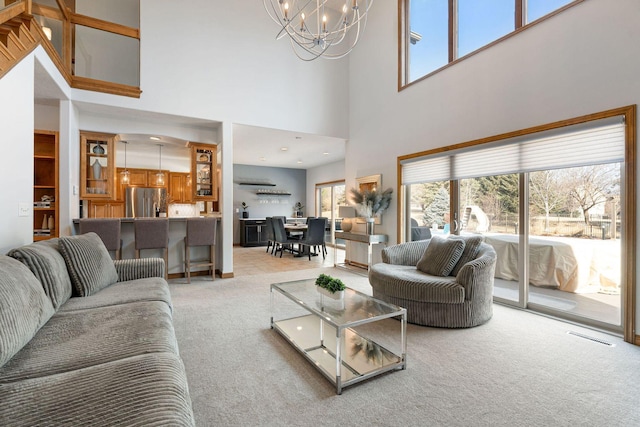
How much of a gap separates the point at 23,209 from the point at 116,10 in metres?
4.46

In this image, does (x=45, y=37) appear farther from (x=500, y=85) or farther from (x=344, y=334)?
(x=500, y=85)

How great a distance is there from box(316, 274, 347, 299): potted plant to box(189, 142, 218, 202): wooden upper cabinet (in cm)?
339

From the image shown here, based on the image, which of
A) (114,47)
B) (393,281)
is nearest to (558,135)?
(393,281)

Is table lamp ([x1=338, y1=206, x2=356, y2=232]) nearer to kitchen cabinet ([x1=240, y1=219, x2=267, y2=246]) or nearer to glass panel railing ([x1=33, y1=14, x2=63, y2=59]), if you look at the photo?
kitchen cabinet ([x1=240, y1=219, x2=267, y2=246])

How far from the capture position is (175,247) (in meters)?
4.82

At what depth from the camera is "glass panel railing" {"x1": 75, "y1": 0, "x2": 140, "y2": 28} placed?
5.06m

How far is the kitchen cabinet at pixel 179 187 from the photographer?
8.54 meters

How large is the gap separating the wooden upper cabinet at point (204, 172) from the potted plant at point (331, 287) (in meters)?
3.39

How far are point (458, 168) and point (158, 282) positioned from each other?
12.3 ft

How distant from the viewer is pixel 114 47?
13.7ft

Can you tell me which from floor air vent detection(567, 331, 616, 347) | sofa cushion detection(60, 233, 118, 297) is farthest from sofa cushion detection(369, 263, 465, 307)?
sofa cushion detection(60, 233, 118, 297)

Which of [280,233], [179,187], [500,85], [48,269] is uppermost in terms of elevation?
[500,85]

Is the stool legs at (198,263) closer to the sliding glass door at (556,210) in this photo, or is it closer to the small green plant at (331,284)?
the small green plant at (331,284)

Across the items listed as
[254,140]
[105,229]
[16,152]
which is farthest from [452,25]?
[105,229]
